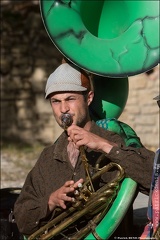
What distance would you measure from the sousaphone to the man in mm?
113

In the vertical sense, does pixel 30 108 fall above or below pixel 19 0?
below

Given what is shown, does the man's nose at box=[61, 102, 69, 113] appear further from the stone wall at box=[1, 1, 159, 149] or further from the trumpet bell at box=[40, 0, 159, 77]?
the stone wall at box=[1, 1, 159, 149]

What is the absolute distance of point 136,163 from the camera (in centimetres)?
352

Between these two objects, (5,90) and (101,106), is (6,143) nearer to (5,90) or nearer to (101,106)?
(5,90)

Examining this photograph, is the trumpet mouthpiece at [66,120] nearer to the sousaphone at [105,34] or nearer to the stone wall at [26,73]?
the sousaphone at [105,34]

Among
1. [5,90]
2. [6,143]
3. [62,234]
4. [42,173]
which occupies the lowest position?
[6,143]

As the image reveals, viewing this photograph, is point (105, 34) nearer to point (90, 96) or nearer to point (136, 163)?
point (90, 96)

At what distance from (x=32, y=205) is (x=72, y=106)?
0.55 metres

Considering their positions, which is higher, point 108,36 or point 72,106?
point 108,36

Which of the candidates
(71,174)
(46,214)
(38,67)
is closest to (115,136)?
(71,174)

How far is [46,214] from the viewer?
377cm

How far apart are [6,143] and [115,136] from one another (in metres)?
7.38

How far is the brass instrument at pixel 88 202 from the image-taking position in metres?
3.56

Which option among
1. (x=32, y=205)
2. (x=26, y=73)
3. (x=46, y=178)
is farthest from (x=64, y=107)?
(x=26, y=73)
